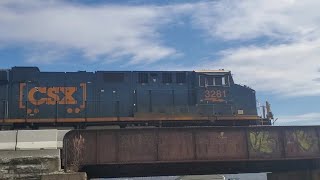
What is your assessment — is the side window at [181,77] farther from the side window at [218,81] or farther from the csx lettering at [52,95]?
the csx lettering at [52,95]

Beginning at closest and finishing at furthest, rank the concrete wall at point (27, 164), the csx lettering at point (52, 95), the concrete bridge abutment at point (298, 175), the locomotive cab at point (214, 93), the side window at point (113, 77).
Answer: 1. the concrete wall at point (27, 164)
2. the concrete bridge abutment at point (298, 175)
3. the csx lettering at point (52, 95)
4. the locomotive cab at point (214, 93)
5. the side window at point (113, 77)

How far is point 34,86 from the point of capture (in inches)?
864

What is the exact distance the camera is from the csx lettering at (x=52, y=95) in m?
21.8

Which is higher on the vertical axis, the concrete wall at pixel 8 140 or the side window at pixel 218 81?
the side window at pixel 218 81

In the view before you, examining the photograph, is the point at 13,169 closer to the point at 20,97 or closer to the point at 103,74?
the point at 20,97

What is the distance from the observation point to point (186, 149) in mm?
19297

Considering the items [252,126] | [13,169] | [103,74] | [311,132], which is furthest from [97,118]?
[311,132]

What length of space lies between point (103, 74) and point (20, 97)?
495 centimetres

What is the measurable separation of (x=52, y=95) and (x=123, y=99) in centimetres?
413

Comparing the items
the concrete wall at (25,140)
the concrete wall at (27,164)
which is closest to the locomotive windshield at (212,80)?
the concrete wall at (25,140)

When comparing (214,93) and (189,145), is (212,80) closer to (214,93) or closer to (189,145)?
(214,93)

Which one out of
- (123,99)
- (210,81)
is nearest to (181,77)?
A: (210,81)

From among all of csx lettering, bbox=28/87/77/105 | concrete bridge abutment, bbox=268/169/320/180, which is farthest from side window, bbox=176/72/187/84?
concrete bridge abutment, bbox=268/169/320/180

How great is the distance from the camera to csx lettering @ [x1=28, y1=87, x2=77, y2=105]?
71.4ft
